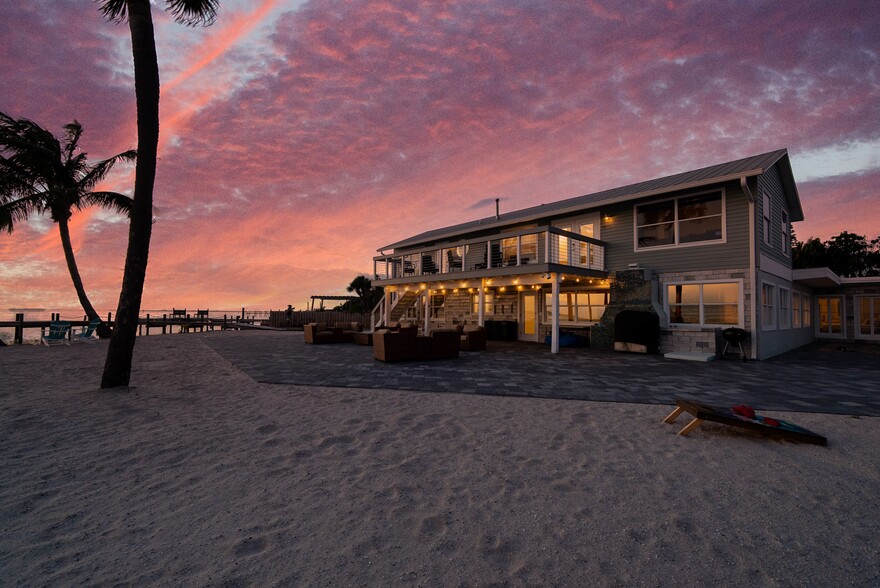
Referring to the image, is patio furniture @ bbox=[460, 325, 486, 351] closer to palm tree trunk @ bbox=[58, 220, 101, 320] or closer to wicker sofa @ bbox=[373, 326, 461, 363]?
wicker sofa @ bbox=[373, 326, 461, 363]

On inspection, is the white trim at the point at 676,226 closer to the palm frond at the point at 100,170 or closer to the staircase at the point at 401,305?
the staircase at the point at 401,305

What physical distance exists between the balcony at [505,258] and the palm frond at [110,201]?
12755 millimetres

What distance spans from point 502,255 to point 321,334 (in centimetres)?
830

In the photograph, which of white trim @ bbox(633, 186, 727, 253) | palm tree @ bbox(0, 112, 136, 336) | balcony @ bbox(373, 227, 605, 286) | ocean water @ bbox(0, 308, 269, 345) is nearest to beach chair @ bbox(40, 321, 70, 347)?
palm tree @ bbox(0, 112, 136, 336)

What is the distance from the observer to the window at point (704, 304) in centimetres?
1187

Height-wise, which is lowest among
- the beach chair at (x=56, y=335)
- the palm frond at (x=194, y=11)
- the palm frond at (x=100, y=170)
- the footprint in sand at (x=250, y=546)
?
the footprint in sand at (x=250, y=546)

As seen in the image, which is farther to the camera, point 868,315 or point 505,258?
point 868,315

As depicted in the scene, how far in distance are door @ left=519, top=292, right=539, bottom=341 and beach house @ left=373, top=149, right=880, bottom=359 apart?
1.8 inches

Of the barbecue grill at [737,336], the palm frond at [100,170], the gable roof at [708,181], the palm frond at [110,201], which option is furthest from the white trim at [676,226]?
the palm frond at [110,201]

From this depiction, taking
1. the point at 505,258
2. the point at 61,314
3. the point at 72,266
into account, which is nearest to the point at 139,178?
the point at 505,258

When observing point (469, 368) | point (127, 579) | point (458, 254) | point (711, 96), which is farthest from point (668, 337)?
point (127, 579)

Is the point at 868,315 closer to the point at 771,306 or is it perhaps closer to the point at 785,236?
the point at 785,236

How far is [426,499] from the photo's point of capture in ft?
9.84

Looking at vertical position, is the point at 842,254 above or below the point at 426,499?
above
